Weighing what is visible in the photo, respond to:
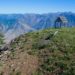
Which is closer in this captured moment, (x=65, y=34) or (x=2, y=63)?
(x=2, y=63)

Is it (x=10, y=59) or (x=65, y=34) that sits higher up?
(x=65, y=34)

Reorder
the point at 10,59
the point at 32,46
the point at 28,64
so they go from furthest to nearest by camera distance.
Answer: the point at 32,46 < the point at 10,59 < the point at 28,64

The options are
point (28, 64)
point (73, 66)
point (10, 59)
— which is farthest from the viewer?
point (10, 59)

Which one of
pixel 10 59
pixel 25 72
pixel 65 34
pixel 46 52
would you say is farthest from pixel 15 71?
pixel 65 34

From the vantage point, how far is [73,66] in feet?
109

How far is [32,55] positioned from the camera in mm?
38781

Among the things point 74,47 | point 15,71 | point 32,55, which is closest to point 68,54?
point 74,47

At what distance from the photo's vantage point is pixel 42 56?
37906 millimetres

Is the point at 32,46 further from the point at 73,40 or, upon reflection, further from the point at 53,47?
the point at 73,40

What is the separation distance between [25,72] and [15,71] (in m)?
1.61

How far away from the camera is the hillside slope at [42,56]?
3416cm

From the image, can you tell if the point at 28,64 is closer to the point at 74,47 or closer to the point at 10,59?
the point at 10,59

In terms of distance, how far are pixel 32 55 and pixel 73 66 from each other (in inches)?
321

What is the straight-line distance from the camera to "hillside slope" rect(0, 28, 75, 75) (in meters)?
34.2
